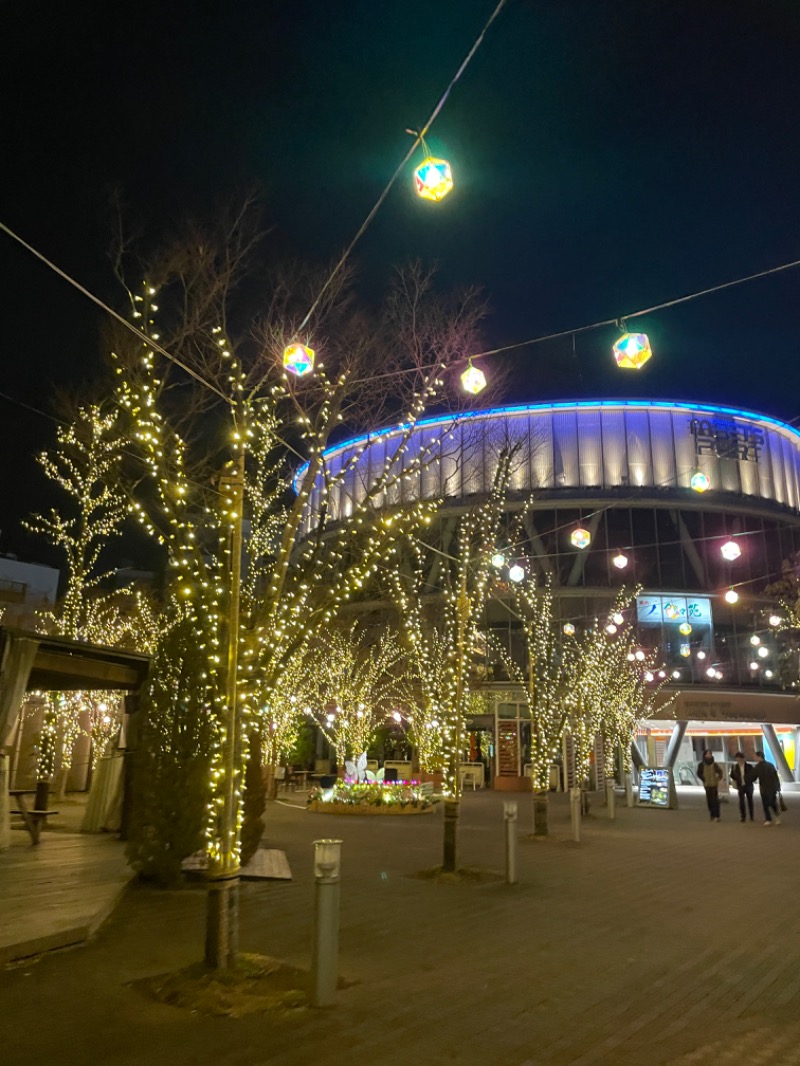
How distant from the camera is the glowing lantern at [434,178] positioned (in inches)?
320

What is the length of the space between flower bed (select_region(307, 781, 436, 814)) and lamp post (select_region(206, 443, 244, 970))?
16.9m

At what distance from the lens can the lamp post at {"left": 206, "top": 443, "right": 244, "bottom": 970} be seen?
6309 millimetres

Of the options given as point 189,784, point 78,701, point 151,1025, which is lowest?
point 151,1025

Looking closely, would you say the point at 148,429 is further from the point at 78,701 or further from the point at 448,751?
the point at 78,701

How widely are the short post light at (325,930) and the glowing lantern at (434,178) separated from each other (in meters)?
6.12

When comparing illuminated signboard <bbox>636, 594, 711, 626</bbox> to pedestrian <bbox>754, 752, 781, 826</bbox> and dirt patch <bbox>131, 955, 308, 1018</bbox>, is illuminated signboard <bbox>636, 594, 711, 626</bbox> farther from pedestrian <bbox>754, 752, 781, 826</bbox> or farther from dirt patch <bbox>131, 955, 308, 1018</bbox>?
dirt patch <bbox>131, 955, 308, 1018</bbox>

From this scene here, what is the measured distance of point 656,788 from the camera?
25.4m

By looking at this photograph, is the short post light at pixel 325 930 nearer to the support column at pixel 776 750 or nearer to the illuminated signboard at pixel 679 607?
the support column at pixel 776 750

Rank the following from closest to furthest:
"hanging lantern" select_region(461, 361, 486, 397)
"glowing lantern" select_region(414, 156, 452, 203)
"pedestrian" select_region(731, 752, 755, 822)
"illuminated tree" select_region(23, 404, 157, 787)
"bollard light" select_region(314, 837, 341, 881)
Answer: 1. "bollard light" select_region(314, 837, 341, 881)
2. "glowing lantern" select_region(414, 156, 452, 203)
3. "hanging lantern" select_region(461, 361, 486, 397)
4. "illuminated tree" select_region(23, 404, 157, 787)
5. "pedestrian" select_region(731, 752, 755, 822)

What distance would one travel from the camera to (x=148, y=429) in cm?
748

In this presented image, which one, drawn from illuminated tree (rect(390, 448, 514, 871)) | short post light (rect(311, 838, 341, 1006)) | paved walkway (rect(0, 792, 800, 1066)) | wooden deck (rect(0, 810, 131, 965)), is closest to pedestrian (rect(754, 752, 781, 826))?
paved walkway (rect(0, 792, 800, 1066))

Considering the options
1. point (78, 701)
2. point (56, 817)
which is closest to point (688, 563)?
point (78, 701)

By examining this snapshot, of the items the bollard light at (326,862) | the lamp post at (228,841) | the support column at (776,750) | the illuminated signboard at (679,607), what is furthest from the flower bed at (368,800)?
the illuminated signboard at (679,607)

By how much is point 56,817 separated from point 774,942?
1529cm
